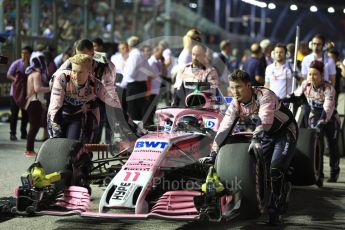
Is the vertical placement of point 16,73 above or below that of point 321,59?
below

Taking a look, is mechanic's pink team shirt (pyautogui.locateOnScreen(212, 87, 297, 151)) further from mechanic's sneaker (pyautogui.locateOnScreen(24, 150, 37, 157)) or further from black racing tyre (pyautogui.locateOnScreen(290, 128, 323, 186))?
mechanic's sneaker (pyautogui.locateOnScreen(24, 150, 37, 157))

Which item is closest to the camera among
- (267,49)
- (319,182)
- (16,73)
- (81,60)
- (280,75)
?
(81,60)

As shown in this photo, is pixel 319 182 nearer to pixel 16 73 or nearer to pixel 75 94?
pixel 75 94

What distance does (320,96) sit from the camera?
10883mm

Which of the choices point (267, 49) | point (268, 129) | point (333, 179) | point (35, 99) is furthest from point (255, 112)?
point (267, 49)

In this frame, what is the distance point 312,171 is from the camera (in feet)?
32.2

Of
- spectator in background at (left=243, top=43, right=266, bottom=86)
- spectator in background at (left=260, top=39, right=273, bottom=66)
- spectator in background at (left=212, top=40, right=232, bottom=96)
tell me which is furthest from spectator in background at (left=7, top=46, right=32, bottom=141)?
spectator in background at (left=260, top=39, right=273, bottom=66)

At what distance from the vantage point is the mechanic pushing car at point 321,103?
10680 millimetres

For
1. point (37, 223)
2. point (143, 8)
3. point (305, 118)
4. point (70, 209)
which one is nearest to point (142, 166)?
point (70, 209)

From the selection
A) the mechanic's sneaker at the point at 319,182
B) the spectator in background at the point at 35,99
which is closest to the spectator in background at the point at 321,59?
the mechanic's sneaker at the point at 319,182

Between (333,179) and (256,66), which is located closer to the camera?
(333,179)

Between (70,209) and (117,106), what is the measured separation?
2.21m

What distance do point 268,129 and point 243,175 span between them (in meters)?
0.97

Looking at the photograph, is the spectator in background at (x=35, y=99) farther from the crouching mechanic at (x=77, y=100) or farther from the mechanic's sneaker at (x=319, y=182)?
the mechanic's sneaker at (x=319, y=182)
